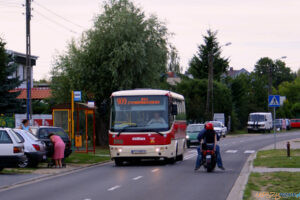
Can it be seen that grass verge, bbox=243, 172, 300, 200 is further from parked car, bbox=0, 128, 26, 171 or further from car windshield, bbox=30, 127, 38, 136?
car windshield, bbox=30, 127, 38, 136

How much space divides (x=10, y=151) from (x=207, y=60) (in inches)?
2789

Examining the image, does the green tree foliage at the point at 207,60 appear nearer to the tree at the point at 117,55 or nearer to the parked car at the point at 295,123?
the parked car at the point at 295,123

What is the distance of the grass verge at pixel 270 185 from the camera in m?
13.4

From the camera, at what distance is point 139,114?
24.1m

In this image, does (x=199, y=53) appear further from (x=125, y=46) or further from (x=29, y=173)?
(x=29, y=173)

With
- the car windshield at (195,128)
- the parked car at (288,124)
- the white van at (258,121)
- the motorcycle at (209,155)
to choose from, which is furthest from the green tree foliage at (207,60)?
the motorcycle at (209,155)

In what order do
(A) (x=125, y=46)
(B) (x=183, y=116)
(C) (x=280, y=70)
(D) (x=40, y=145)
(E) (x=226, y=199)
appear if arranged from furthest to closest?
1. (C) (x=280, y=70)
2. (A) (x=125, y=46)
3. (B) (x=183, y=116)
4. (D) (x=40, y=145)
5. (E) (x=226, y=199)

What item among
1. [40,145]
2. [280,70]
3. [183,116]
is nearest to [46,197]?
[40,145]

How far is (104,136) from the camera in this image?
141 feet

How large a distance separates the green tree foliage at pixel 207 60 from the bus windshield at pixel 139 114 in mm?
64294

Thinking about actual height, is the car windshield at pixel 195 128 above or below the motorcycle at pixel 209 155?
above

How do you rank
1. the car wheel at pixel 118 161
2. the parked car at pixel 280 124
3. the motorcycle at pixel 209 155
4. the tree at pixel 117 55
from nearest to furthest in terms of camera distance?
1. the motorcycle at pixel 209 155
2. the car wheel at pixel 118 161
3. the tree at pixel 117 55
4. the parked car at pixel 280 124

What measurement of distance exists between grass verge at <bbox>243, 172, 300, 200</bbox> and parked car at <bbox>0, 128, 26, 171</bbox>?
25.3 feet

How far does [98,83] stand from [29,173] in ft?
67.7
